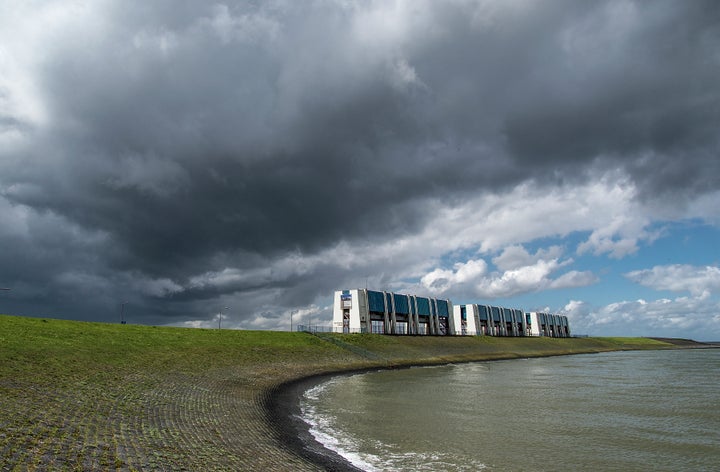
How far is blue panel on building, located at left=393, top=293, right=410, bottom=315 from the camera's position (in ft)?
385

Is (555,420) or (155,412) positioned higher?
(155,412)

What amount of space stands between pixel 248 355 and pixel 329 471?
38.3 metres

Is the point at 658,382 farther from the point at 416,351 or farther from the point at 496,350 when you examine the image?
the point at 496,350

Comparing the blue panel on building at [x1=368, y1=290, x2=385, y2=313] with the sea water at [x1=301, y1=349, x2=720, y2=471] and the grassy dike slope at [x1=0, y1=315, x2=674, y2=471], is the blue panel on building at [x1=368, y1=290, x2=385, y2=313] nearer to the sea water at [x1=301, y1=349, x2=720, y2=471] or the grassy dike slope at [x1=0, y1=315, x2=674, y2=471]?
the grassy dike slope at [x1=0, y1=315, x2=674, y2=471]

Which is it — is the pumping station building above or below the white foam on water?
above

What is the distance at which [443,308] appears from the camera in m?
139

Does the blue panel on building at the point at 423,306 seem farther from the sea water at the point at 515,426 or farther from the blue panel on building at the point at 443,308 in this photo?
the sea water at the point at 515,426

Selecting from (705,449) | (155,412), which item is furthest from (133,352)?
(705,449)

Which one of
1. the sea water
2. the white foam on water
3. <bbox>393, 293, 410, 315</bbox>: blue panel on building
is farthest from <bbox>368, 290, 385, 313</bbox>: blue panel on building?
the white foam on water

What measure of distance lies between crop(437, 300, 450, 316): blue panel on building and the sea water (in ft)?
299

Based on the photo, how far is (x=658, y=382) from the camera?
53000 mm

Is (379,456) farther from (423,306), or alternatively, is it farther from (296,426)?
(423,306)

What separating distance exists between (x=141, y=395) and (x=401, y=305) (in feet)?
313

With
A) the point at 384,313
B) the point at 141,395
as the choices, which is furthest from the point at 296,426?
the point at 384,313
